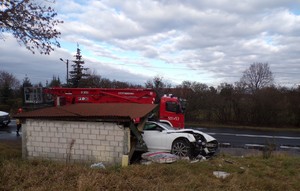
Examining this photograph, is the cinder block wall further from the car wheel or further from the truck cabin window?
the truck cabin window

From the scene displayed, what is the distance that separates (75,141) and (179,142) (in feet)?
13.4

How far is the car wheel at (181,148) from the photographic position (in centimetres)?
1277

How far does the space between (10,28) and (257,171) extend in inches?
352

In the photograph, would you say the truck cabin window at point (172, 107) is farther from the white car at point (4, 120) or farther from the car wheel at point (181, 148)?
the white car at point (4, 120)

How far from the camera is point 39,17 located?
432 inches

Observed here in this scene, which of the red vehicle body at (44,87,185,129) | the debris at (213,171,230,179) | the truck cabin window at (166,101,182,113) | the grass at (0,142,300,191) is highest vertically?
the red vehicle body at (44,87,185,129)

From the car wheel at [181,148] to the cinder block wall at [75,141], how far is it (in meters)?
3.01

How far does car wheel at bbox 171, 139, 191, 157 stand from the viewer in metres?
12.8

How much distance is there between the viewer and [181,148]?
12.9 metres

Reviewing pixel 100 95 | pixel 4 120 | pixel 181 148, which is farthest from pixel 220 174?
pixel 4 120

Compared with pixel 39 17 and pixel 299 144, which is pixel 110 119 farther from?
pixel 299 144

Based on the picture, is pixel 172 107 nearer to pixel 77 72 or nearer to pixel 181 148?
pixel 181 148

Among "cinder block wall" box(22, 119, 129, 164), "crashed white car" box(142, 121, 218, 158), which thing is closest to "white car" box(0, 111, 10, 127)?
"cinder block wall" box(22, 119, 129, 164)

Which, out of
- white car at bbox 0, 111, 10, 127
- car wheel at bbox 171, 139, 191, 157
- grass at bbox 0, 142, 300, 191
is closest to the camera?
grass at bbox 0, 142, 300, 191
